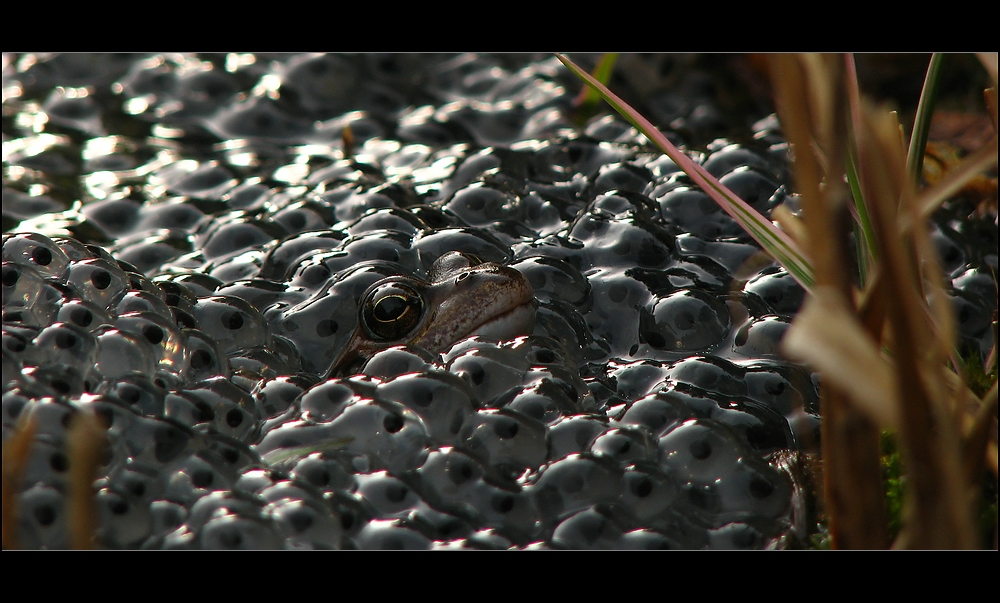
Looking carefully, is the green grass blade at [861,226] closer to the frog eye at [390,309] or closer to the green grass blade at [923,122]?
the green grass blade at [923,122]

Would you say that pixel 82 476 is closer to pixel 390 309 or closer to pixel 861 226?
pixel 390 309

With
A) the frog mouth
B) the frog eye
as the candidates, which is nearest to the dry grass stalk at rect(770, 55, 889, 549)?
the frog mouth

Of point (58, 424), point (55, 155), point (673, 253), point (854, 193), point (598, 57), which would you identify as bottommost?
point (58, 424)

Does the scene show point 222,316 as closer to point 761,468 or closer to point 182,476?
point 182,476

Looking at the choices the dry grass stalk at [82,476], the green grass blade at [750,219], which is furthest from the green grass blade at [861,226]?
the dry grass stalk at [82,476]

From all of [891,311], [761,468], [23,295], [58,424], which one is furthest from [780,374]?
[23,295]

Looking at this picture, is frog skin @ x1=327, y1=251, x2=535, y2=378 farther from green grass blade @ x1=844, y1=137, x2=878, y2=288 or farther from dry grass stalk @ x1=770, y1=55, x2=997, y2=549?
dry grass stalk @ x1=770, y1=55, x2=997, y2=549
